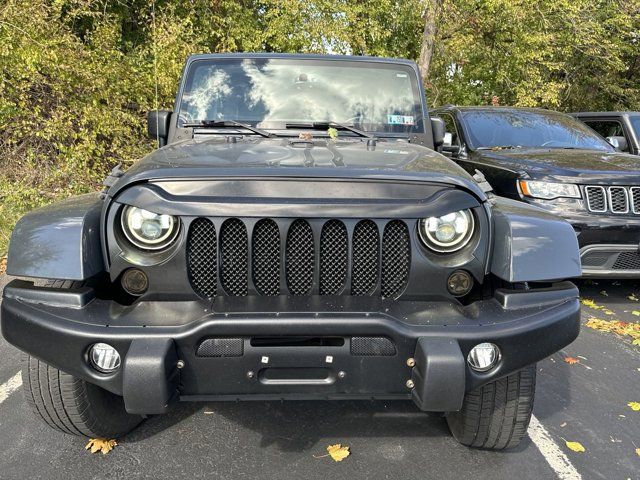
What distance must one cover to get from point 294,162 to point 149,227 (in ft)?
2.22

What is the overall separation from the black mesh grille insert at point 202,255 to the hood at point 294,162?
21 centimetres

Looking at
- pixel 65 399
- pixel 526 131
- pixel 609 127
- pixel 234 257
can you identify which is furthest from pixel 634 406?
pixel 609 127

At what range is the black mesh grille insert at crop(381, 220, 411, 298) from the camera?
2.08m

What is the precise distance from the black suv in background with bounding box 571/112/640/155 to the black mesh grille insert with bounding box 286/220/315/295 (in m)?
6.53

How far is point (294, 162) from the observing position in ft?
7.30

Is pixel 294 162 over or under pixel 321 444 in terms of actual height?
over

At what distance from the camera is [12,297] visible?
202cm

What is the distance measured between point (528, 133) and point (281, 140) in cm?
432

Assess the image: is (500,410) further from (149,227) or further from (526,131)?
(526,131)

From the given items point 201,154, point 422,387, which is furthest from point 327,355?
point 201,154

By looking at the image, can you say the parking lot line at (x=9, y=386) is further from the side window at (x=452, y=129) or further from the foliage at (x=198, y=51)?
the side window at (x=452, y=129)

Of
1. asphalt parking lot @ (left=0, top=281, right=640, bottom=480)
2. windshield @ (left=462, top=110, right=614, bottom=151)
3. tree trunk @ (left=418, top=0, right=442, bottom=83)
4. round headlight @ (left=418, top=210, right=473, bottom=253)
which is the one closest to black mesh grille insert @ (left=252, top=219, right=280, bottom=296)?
round headlight @ (left=418, top=210, right=473, bottom=253)

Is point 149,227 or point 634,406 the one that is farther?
point 634,406

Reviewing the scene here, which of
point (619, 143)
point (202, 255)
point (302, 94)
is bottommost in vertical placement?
point (202, 255)
